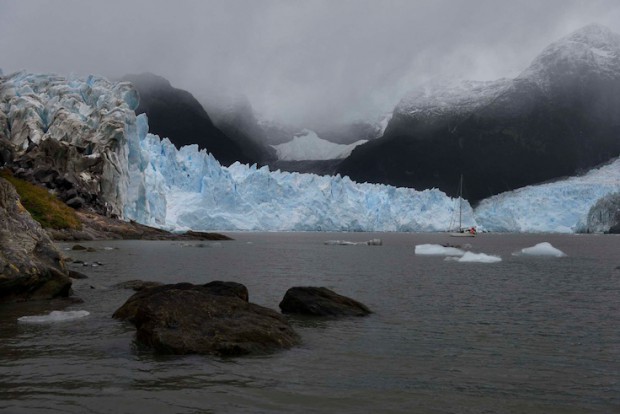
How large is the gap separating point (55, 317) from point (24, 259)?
2775mm

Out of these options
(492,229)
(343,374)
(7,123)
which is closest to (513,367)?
(343,374)

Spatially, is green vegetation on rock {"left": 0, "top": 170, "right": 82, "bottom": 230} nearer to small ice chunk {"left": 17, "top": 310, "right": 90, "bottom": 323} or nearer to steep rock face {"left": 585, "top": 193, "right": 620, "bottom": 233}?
small ice chunk {"left": 17, "top": 310, "right": 90, "bottom": 323}

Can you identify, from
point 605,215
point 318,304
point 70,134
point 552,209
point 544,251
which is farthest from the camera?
point 552,209

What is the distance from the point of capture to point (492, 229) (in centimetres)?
12562

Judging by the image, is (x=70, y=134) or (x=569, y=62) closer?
(x=70, y=134)

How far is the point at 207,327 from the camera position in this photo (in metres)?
9.70

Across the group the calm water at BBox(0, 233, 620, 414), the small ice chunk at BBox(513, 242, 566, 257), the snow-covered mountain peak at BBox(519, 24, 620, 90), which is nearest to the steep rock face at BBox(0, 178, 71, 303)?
the calm water at BBox(0, 233, 620, 414)

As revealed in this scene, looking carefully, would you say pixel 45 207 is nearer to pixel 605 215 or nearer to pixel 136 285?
pixel 136 285

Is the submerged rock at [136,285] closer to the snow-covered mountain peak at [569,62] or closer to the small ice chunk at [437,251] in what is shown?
the small ice chunk at [437,251]

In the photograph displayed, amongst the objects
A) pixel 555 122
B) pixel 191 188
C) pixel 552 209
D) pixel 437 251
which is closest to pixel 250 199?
pixel 191 188

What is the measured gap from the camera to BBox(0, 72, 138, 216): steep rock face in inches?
2704

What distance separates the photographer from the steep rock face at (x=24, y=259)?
13.8 m

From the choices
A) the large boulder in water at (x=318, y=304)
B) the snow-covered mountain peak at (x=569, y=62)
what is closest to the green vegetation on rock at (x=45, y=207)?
the large boulder in water at (x=318, y=304)

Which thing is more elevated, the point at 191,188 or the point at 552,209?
the point at 191,188
